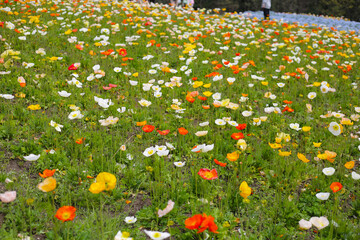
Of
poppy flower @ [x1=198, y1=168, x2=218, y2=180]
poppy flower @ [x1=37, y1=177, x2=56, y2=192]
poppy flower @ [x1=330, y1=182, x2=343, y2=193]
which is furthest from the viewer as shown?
poppy flower @ [x1=198, y1=168, x2=218, y2=180]

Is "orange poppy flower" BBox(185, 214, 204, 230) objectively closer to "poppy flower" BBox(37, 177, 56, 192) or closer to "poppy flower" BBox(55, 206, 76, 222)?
"poppy flower" BBox(55, 206, 76, 222)

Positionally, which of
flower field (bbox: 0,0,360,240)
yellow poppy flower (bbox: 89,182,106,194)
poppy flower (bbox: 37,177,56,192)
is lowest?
flower field (bbox: 0,0,360,240)

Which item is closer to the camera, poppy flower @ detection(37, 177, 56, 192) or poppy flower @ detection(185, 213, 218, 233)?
poppy flower @ detection(185, 213, 218, 233)

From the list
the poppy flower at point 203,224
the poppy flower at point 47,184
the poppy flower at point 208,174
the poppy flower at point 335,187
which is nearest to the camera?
the poppy flower at point 203,224

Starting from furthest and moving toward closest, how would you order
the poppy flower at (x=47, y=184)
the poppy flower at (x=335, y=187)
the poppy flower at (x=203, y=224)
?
the poppy flower at (x=335, y=187) → the poppy flower at (x=47, y=184) → the poppy flower at (x=203, y=224)

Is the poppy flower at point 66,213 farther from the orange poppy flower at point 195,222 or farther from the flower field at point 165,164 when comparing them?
the orange poppy flower at point 195,222

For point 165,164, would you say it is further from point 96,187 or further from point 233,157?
point 96,187

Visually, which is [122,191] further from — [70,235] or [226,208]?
[226,208]

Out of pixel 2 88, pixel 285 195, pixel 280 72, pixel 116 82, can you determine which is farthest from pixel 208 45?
pixel 285 195

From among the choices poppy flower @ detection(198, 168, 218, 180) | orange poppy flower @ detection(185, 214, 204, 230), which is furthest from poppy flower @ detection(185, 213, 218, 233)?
poppy flower @ detection(198, 168, 218, 180)

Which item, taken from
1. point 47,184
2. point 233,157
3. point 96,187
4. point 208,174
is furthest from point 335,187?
point 47,184

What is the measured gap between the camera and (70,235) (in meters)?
1.85

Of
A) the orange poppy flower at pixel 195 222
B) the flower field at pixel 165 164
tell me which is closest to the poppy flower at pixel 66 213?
the flower field at pixel 165 164

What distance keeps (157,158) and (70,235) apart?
93cm
